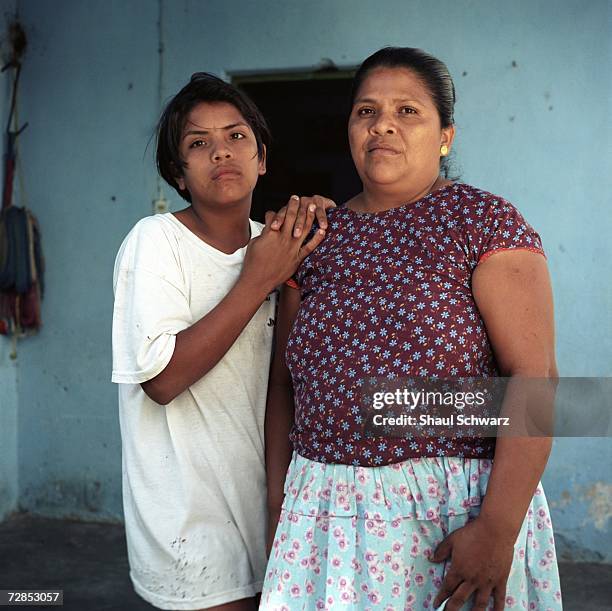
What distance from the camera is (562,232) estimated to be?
3.83 metres

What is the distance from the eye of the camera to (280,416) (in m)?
1.96

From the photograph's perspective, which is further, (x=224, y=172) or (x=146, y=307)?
(x=224, y=172)

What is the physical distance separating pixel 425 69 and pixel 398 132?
0.16m

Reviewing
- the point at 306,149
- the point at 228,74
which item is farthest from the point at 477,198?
the point at 306,149

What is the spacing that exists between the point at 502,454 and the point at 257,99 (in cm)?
356

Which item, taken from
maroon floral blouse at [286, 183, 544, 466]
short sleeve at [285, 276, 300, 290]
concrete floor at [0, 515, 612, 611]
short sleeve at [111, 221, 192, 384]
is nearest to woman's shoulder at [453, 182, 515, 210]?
maroon floral blouse at [286, 183, 544, 466]

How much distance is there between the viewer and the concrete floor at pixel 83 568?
143 inches

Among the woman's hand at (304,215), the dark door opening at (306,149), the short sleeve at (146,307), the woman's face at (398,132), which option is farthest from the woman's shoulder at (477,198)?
the dark door opening at (306,149)

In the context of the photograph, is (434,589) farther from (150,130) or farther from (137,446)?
(150,130)

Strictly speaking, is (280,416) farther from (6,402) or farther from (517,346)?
(6,402)

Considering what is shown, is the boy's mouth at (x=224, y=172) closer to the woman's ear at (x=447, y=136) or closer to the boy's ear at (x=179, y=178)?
the boy's ear at (x=179, y=178)

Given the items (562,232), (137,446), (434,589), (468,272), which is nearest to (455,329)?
(468,272)

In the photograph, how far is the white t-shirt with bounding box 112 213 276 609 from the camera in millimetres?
1885

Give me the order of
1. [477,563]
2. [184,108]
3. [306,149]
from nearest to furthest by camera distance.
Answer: [477,563]
[184,108]
[306,149]
